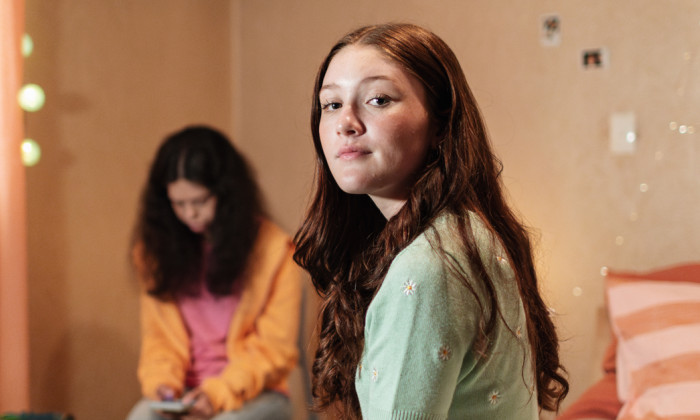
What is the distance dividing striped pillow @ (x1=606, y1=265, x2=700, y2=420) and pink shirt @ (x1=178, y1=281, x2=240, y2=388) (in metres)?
1.15

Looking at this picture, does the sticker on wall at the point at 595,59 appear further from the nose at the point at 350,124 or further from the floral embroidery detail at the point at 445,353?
the floral embroidery detail at the point at 445,353

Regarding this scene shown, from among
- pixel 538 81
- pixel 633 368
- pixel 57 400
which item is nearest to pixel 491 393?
pixel 633 368

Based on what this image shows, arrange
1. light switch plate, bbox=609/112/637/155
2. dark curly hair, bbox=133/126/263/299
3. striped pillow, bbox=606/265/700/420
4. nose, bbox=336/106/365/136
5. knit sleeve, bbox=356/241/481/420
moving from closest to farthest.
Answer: knit sleeve, bbox=356/241/481/420 → nose, bbox=336/106/365/136 → striped pillow, bbox=606/265/700/420 → light switch plate, bbox=609/112/637/155 → dark curly hair, bbox=133/126/263/299

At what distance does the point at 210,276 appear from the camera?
2.11 meters

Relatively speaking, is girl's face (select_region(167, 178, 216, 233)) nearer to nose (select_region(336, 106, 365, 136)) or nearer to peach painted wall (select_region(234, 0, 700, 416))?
peach painted wall (select_region(234, 0, 700, 416))

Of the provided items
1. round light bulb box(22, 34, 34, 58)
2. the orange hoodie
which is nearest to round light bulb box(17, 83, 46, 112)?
round light bulb box(22, 34, 34, 58)

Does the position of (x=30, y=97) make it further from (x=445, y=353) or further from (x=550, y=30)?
(x=445, y=353)

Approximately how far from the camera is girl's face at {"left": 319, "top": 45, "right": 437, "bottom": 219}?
0.86m

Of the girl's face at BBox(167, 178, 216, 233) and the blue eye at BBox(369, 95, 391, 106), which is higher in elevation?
the blue eye at BBox(369, 95, 391, 106)

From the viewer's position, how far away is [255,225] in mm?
2156

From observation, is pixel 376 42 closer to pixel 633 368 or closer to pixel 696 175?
pixel 633 368

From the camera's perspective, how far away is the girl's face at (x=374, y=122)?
863 millimetres

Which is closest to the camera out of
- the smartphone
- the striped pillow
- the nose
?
the nose

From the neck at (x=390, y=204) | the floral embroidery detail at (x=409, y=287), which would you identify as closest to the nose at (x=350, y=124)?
the neck at (x=390, y=204)
